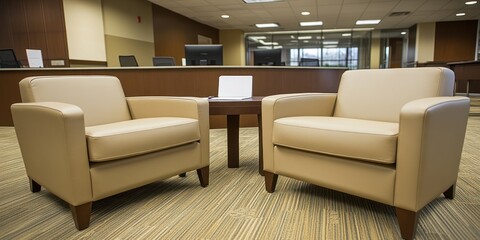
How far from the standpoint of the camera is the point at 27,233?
→ 1373 millimetres

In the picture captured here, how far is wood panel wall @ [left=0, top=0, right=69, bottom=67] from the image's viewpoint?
17.1 ft

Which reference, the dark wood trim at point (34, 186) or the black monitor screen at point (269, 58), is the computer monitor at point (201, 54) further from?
the dark wood trim at point (34, 186)

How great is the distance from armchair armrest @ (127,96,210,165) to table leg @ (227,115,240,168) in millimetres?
397

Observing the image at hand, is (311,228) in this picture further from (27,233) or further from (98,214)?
(27,233)

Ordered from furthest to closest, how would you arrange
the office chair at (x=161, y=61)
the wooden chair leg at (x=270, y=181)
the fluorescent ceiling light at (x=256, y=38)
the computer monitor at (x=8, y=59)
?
the fluorescent ceiling light at (x=256, y=38), the office chair at (x=161, y=61), the computer monitor at (x=8, y=59), the wooden chair leg at (x=270, y=181)

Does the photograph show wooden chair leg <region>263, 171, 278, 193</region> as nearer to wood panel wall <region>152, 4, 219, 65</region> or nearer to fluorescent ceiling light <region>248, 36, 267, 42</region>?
wood panel wall <region>152, 4, 219, 65</region>

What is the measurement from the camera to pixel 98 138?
139 centimetres

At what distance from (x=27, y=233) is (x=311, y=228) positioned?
1.33 meters

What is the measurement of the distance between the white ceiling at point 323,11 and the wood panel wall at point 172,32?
20 centimetres

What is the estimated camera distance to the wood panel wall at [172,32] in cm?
732

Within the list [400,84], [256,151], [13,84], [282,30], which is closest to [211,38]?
[282,30]

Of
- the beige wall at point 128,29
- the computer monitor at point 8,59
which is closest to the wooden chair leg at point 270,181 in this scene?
the computer monitor at point 8,59

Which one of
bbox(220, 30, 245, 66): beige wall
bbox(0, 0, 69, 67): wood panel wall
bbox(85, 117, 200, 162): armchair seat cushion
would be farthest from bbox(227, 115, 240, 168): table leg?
bbox(220, 30, 245, 66): beige wall

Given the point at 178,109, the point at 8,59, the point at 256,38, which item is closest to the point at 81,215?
the point at 178,109
